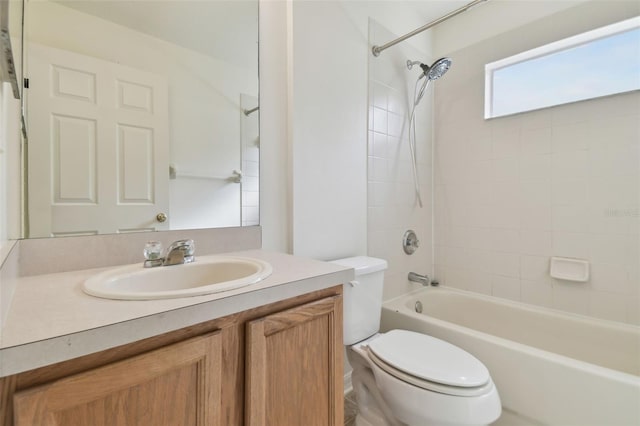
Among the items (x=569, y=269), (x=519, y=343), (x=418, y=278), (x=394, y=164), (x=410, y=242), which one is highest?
(x=394, y=164)

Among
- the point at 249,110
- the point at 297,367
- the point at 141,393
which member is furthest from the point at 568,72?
the point at 141,393

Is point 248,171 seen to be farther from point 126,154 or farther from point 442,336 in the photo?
point 442,336

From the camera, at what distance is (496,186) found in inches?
77.9

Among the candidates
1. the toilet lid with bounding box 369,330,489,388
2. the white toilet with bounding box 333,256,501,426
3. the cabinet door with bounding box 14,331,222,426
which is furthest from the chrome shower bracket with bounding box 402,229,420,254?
the cabinet door with bounding box 14,331,222,426

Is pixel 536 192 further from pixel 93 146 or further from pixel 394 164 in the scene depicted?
pixel 93 146

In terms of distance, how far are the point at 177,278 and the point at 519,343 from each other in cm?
170

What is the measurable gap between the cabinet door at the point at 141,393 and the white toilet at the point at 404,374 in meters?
0.74

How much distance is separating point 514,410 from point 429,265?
43.3 inches

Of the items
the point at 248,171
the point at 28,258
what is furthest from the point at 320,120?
the point at 28,258

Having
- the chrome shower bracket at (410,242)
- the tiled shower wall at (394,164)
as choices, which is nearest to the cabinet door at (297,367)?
the tiled shower wall at (394,164)

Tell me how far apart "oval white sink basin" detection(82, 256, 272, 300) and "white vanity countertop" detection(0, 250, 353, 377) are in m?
0.02

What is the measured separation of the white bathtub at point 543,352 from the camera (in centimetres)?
107

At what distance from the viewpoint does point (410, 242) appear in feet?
6.65

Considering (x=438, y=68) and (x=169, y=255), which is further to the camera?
(x=438, y=68)
